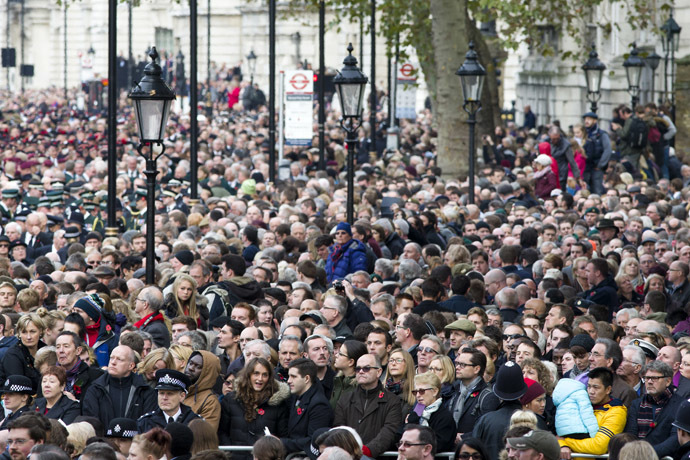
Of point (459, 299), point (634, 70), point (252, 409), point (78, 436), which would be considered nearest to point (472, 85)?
point (459, 299)

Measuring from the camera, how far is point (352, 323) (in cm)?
1259

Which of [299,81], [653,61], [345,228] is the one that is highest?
[653,61]

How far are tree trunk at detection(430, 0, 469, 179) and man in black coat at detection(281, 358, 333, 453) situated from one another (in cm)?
1768

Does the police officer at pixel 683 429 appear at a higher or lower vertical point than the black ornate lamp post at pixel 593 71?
lower

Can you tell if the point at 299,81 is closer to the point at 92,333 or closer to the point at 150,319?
the point at 150,319

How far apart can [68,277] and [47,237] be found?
15.8ft

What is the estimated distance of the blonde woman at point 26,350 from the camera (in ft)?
34.7

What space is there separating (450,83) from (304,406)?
1834 cm

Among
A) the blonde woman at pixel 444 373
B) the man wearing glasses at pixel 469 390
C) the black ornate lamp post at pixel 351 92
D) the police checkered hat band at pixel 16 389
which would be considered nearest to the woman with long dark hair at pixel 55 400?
the police checkered hat band at pixel 16 389

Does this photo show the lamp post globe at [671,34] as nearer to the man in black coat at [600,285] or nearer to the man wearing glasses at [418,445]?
the man in black coat at [600,285]

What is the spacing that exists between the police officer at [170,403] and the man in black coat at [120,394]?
416mm

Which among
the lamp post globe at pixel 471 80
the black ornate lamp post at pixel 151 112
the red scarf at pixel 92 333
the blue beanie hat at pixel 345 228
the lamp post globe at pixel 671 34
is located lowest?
the red scarf at pixel 92 333

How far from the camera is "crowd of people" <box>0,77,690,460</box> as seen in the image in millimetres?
9078

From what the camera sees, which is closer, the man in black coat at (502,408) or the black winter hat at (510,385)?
the man in black coat at (502,408)
